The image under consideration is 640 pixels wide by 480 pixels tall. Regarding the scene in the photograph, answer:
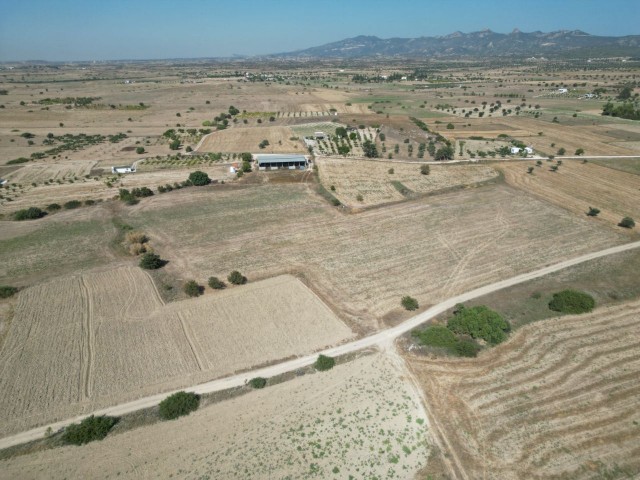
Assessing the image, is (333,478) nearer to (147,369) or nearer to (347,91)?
(147,369)

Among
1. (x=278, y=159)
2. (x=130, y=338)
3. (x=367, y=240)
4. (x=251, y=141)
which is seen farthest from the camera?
(x=251, y=141)

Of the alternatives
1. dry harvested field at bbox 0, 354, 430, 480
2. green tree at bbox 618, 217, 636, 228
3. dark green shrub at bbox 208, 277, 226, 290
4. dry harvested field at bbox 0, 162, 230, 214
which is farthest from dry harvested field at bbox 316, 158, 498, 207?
dry harvested field at bbox 0, 354, 430, 480

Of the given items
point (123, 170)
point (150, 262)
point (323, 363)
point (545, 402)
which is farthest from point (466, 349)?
point (123, 170)

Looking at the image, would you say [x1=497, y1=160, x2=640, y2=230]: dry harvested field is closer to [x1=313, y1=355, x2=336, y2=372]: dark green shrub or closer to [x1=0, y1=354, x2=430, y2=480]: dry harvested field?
[x1=313, y1=355, x2=336, y2=372]: dark green shrub

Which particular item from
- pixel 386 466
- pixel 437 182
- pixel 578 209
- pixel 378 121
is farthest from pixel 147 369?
pixel 378 121

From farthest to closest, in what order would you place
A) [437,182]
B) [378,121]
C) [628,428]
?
[378,121]
[437,182]
[628,428]

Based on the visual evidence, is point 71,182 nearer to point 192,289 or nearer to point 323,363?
point 192,289
